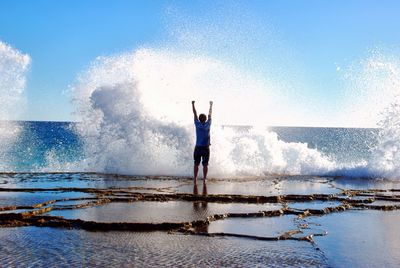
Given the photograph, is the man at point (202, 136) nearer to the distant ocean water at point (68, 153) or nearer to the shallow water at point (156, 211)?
the shallow water at point (156, 211)

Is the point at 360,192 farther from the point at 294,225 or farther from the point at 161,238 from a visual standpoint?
the point at 161,238

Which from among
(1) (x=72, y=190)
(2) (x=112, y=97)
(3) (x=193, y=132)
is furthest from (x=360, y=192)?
(2) (x=112, y=97)

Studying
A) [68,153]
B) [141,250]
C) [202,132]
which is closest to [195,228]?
[141,250]

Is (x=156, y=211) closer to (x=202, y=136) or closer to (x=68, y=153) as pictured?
(x=202, y=136)

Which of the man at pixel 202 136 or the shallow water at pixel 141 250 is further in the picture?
the man at pixel 202 136

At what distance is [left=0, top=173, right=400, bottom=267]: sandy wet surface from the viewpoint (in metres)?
4.32

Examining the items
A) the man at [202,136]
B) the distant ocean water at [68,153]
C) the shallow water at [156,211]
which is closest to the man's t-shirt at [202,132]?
the man at [202,136]

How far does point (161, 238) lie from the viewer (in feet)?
16.9

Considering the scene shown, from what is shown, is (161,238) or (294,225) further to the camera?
(294,225)

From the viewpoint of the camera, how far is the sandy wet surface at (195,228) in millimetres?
4316

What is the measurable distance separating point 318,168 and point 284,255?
12.6 m

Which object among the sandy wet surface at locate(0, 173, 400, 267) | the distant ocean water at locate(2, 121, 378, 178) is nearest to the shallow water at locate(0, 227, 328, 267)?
the sandy wet surface at locate(0, 173, 400, 267)

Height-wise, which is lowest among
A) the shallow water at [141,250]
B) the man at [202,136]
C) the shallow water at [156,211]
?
the shallow water at [141,250]

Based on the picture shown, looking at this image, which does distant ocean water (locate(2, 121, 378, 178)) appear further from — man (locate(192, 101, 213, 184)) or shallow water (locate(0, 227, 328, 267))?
shallow water (locate(0, 227, 328, 267))
